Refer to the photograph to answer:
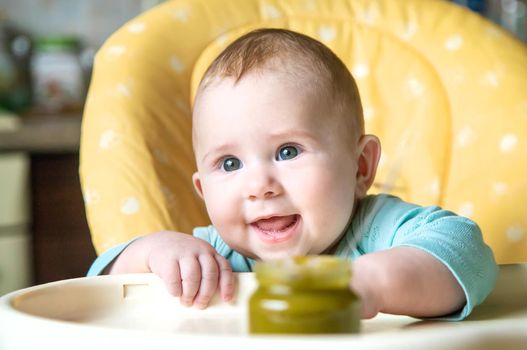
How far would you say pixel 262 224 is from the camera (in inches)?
34.0

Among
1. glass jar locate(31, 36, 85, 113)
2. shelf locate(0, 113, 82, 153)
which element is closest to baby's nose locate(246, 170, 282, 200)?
shelf locate(0, 113, 82, 153)

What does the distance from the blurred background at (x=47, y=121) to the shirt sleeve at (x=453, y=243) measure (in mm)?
1518

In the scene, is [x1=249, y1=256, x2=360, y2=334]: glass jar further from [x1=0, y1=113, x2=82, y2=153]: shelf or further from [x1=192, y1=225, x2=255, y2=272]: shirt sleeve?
[x1=0, y1=113, x2=82, y2=153]: shelf

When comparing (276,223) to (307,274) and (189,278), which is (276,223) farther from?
(307,274)

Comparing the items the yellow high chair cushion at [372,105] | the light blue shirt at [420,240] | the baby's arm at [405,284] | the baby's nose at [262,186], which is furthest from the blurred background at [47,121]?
the baby's arm at [405,284]

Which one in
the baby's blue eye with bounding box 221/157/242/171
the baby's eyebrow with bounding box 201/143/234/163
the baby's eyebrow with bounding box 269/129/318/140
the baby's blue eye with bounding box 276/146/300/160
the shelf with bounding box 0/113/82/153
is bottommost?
the baby's blue eye with bounding box 221/157/242/171

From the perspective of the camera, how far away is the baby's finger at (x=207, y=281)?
2.53 ft

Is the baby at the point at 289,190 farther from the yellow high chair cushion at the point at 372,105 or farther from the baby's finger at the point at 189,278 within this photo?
the yellow high chair cushion at the point at 372,105

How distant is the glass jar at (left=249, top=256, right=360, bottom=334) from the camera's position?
0.49 meters

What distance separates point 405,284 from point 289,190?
0.20m

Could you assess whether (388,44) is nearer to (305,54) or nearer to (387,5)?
(387,5)

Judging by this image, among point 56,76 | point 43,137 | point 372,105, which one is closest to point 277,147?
point 372,105

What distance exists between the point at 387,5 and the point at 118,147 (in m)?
0.56

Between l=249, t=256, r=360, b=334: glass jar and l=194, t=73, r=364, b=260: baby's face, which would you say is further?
l=194, t=73, r=364, b=260: baby's face
